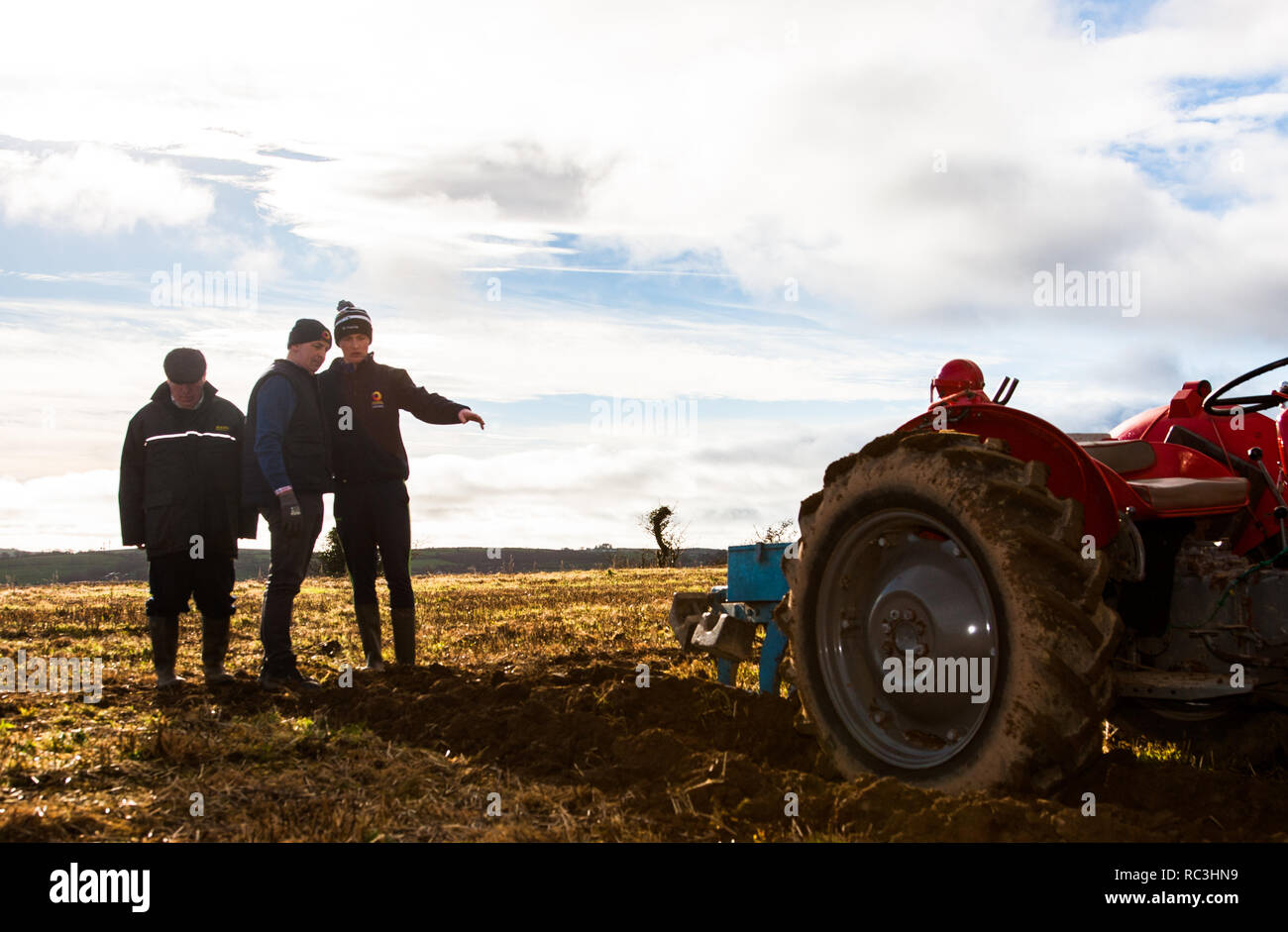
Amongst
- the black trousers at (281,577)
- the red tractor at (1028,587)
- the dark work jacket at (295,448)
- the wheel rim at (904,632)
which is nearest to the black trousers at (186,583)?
the black trousers at (281,577)

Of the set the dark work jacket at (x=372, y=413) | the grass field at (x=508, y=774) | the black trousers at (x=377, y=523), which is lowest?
the grass field at (x=508, y=774)

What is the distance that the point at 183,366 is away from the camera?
309 inches

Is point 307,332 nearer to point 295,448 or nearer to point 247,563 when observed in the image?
point 295,448

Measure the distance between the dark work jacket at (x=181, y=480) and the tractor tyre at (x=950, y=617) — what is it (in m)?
4.84

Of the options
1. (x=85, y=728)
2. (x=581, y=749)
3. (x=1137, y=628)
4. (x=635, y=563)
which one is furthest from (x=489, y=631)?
(x=635, y=563)

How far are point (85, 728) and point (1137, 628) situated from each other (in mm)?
5882

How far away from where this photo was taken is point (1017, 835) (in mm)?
3402

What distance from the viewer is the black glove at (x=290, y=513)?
7184mm

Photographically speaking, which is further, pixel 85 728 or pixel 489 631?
pixel 489 631

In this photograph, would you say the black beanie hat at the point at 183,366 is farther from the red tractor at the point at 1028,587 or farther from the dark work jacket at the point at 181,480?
the red tractor at the point at 1028,587

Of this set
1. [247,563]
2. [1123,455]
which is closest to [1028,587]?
[1123,455]

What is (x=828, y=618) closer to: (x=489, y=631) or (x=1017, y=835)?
(x=1017, y=835)

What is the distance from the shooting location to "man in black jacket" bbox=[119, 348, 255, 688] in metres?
7.57

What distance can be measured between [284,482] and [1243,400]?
5957mm
